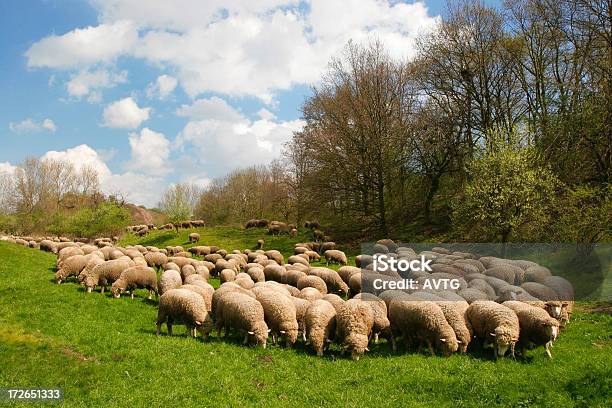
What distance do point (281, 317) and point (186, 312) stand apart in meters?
3.19

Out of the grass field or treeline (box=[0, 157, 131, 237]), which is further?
treeline (box=[0, 157, 131, 237])

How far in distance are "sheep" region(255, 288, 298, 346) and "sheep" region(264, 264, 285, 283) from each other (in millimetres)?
7252

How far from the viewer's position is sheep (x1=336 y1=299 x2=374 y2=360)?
1236cm

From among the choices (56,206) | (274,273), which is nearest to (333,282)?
(274,273)

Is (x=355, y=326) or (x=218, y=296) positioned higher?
(x=218, y=296)

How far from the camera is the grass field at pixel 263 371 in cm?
978

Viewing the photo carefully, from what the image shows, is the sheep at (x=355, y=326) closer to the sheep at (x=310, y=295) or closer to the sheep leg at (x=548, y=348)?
the sheep at (x=310, y=295)

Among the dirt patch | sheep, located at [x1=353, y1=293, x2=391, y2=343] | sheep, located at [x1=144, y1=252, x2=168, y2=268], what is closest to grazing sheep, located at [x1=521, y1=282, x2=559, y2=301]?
sheep, located at [x1=353, y1=293, x2=391, y2=343]

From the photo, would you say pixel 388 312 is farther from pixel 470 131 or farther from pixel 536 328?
pixel 470 131

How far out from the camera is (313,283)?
1892cm

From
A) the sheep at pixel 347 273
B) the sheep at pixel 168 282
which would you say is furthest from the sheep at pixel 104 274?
the sheep at pixel 347 273

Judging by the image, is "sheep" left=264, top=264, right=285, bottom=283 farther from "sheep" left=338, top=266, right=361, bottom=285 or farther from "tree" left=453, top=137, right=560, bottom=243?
"tree" left=453, top=137, right=560, bottom=243

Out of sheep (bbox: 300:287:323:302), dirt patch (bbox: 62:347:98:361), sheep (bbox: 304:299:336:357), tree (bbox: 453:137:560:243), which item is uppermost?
tree (bbox: 453:137:560:243)

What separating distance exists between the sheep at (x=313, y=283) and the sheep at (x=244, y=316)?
5.11 meters
